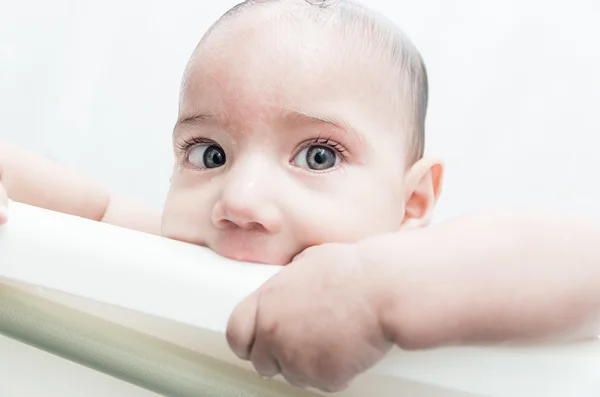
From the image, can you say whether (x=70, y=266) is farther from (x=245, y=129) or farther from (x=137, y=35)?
(x=137, y=35)

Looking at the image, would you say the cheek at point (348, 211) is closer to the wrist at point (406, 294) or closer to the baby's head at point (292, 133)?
the baby's head at point (292, 133)

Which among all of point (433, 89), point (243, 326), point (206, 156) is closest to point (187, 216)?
point (206, 156)

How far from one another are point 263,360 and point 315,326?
0.04 m

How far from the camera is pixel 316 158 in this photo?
24.7 inches

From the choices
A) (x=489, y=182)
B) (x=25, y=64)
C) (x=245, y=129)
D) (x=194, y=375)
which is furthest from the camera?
(x=25, y=64)

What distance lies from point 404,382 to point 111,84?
3.23 feet

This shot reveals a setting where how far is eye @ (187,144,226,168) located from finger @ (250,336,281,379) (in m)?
0.26

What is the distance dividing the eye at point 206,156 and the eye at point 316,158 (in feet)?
0.24

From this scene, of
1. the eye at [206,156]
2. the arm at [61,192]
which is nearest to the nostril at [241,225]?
the eye at [206,156]

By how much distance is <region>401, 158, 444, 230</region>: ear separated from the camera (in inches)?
28.0

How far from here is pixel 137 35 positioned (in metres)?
1.32

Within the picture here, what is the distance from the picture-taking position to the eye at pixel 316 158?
0.62m

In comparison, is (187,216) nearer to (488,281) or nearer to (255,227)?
(255,227)

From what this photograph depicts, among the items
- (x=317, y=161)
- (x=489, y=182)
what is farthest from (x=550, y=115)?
(x=317, y=161)
